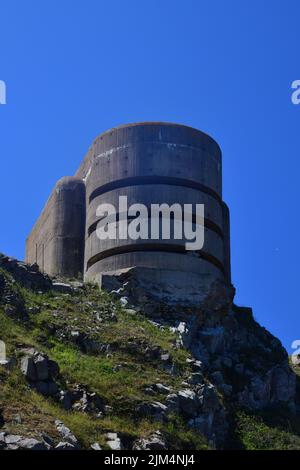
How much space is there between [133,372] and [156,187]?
7376 millimetres

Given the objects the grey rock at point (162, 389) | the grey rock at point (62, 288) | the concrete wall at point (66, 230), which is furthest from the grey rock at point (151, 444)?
the concrete wall at point (66, 230)

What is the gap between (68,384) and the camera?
67.6 ft

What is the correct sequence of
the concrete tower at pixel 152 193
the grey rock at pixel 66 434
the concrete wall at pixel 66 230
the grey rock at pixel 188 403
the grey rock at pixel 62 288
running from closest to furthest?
the grey rock at pixel 66 434
the grey rock at pixel 188 403
the grey rock at pixel 62 288
the concrete tower at pixel 152 193
the concrete wall at pixel 66 230

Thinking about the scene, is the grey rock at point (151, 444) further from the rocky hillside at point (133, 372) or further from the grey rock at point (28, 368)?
the grey rock at point (28, 368)

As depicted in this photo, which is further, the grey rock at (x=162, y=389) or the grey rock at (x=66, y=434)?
the grey rock at (x=162, y=389)

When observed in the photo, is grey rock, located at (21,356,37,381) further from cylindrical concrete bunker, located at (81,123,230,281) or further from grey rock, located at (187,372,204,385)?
cylindrical concrete bunker, located at (81,123,230,281)

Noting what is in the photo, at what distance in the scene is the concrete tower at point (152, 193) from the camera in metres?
28.5

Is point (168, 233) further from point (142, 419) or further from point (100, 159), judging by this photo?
point (142, 419)

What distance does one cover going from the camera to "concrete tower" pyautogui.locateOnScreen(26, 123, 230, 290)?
93.5 feet

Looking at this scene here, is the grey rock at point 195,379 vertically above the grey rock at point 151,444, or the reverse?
the grey rock at point 195,379

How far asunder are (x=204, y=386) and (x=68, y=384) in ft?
12.5

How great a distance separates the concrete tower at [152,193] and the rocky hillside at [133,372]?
2.83 ft
